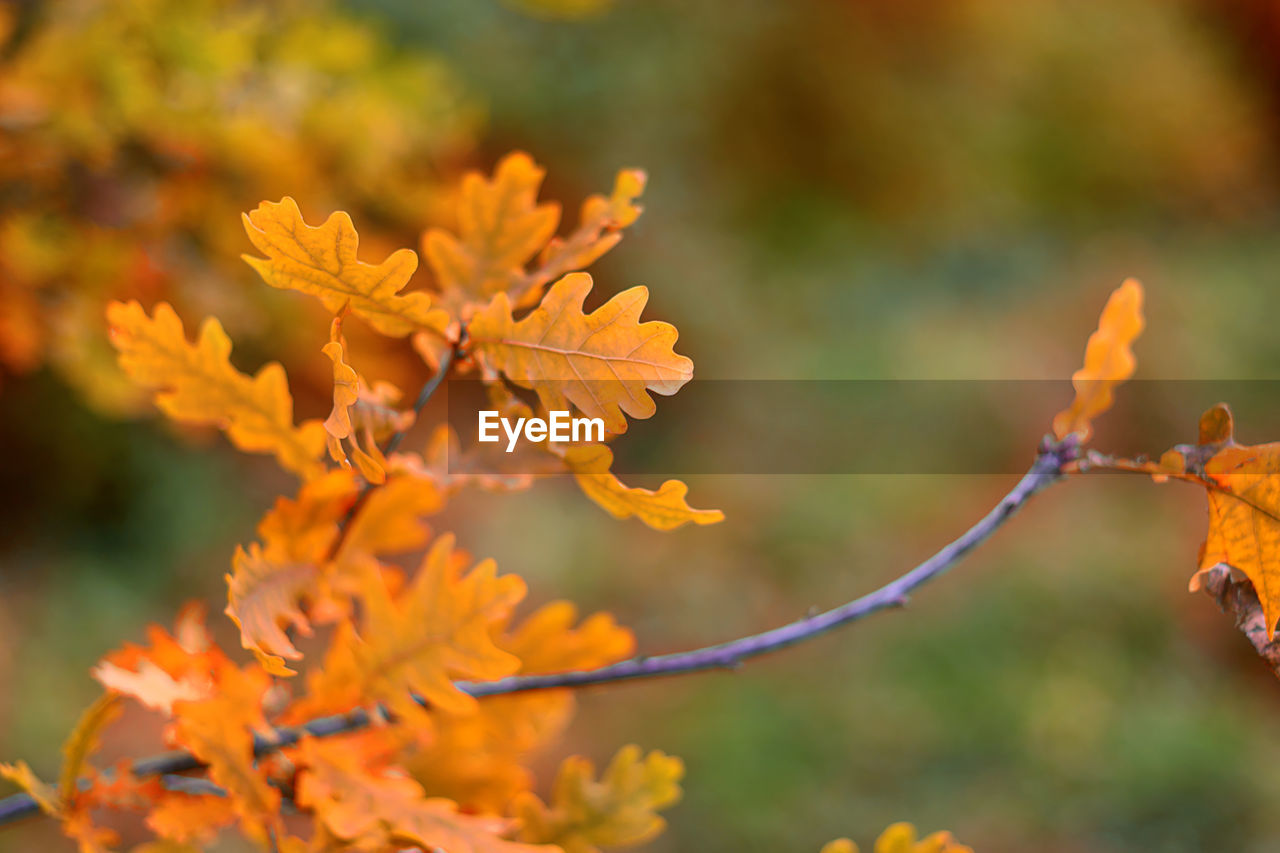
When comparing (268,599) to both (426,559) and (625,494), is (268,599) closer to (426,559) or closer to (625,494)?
(426,559)

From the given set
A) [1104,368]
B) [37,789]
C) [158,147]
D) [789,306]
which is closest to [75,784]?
[37,789]

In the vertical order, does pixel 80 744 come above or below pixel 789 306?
below

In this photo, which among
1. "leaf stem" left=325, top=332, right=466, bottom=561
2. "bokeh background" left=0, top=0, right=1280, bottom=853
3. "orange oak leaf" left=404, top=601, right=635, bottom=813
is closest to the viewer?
"leaf stem" left=325, top=332, right=466, bottom=561

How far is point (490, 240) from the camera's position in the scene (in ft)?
1.62

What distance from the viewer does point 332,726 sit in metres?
0.47

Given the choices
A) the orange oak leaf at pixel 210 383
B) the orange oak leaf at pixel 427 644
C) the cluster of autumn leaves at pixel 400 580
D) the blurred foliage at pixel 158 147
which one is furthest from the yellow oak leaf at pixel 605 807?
the blurred foliage at pixel 158 147

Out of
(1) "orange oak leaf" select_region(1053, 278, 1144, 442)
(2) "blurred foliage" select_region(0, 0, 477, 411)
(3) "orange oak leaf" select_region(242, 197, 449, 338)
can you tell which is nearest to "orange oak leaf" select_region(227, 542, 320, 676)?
(3) "orange oak leaf" select_region(242, 197, 449, 338)

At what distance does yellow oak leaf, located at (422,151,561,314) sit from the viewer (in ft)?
1.60

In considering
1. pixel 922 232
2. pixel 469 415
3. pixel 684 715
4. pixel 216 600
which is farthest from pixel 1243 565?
pixel 922 232

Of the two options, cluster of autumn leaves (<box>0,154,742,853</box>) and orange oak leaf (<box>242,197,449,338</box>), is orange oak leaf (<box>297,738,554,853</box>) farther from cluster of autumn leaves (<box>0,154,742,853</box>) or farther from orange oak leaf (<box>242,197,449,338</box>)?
orange oak leaf (<box>242,197,449,338</box>)

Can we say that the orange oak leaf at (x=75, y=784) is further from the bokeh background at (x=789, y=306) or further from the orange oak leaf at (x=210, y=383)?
the bokeh background at (x=789, y=306)

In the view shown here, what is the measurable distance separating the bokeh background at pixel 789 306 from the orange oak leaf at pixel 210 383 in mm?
716

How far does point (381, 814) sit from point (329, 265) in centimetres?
23

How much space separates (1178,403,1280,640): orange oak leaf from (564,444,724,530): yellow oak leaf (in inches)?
7.7
